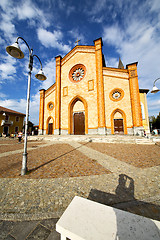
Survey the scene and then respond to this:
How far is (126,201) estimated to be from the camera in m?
2.03

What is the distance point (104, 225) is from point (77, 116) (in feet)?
52.7

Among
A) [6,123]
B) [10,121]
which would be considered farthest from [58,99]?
[10,121]

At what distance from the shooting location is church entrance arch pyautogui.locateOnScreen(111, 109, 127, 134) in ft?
45.9

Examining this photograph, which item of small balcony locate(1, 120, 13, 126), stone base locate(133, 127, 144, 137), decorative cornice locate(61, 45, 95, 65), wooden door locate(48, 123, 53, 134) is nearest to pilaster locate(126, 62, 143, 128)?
stone base locate(133, 127, 144, 137)

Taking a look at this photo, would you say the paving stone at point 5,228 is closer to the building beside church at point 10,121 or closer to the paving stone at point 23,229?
the paving stone at point 23,229

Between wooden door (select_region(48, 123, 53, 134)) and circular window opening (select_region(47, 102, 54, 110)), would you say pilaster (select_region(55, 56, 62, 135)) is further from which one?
wooden door (select_region(48, 123, 53, 134))

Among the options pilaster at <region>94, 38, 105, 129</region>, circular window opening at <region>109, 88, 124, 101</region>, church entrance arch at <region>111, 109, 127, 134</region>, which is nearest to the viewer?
church entrance arch at <region>111, 109, 127, 134</region>

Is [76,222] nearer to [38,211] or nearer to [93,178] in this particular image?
[38,211]

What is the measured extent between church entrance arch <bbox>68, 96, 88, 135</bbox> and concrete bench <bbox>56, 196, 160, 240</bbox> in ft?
48.0

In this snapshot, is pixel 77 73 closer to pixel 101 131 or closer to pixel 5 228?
pixel 101 131

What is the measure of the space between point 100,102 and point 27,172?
42.5 ft

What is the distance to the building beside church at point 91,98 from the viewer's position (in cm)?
1384

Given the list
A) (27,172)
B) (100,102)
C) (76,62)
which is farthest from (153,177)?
(76,62)

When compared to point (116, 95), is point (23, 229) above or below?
below
